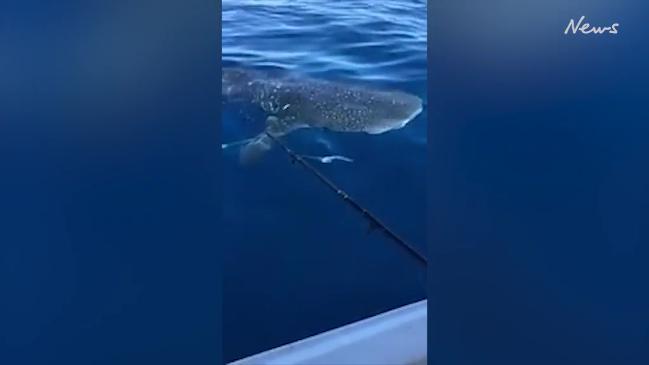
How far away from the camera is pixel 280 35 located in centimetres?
385

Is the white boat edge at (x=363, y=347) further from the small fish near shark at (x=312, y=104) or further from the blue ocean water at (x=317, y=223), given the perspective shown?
the small fish near shark at (x=312, y=104)

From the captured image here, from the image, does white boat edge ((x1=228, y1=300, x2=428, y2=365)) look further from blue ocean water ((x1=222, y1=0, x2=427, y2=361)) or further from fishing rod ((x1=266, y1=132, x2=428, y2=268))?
fishing rod ((x1=266, y1=132, x2=428, y2=268))

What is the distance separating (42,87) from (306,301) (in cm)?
160

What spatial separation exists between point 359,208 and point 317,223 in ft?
0.51

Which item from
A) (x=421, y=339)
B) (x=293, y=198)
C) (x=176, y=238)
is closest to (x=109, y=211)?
(x=176, y=238)

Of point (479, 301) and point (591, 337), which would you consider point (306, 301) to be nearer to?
point (479, 301)

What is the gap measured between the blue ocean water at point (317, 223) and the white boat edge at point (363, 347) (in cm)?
73

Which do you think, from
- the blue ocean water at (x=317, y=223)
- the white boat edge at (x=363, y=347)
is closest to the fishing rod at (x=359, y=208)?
the blue ocean water at (x=317, y=223)

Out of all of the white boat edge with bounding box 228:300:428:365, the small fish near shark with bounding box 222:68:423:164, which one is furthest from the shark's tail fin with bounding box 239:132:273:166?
the white boat edge with bounding box 228:300:428:365

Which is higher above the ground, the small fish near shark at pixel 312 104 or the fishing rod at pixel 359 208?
the small fish near shark at pixel 312 104

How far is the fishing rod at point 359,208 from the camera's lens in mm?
2344

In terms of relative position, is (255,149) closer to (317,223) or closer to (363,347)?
(317,223)

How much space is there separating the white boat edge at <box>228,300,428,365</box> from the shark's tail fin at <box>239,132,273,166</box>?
1.47 m

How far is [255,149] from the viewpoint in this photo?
2.79m
